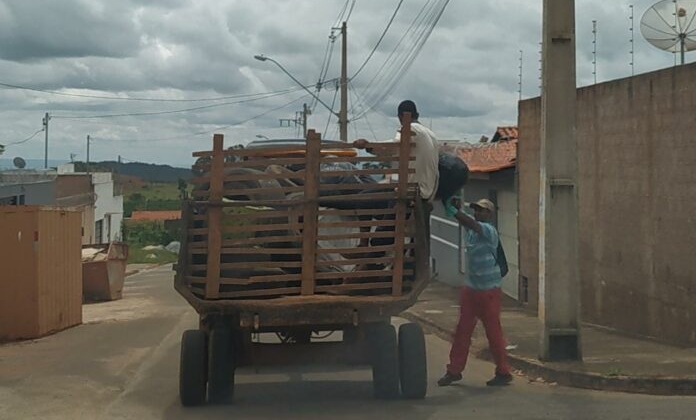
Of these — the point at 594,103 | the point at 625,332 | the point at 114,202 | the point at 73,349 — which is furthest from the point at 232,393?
the point at 114,202

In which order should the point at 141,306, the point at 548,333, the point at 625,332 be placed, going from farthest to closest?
the point at 141,306 < the point at 625,332 < the point at 548,333

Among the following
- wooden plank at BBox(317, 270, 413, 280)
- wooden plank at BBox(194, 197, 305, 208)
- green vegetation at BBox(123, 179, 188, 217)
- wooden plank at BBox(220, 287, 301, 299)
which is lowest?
wooden plank at BBox(220, 287, 301, 299)

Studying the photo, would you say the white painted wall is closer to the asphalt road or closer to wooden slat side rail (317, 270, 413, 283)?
the asphalt road

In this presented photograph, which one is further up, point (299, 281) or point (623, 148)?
point (623, 148)

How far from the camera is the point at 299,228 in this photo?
7.96 metres

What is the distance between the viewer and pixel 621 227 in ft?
42.9

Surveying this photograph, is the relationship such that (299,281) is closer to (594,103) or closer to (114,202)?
(594,103)

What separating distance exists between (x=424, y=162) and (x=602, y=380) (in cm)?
290

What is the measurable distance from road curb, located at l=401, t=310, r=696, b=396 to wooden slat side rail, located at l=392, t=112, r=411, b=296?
2490 millimetres

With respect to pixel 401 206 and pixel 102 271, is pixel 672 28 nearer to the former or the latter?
pixel 401 206

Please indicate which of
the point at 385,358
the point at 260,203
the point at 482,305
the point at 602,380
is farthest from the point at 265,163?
the point at 602,380

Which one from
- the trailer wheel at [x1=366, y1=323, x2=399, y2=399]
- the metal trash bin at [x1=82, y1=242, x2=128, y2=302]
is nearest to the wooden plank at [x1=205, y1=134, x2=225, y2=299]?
the trailer wheel at [x1=366, y1=323, x2=399, y2=399]

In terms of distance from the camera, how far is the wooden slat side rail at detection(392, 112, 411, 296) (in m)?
7.99

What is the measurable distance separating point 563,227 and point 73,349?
23.9 feet
